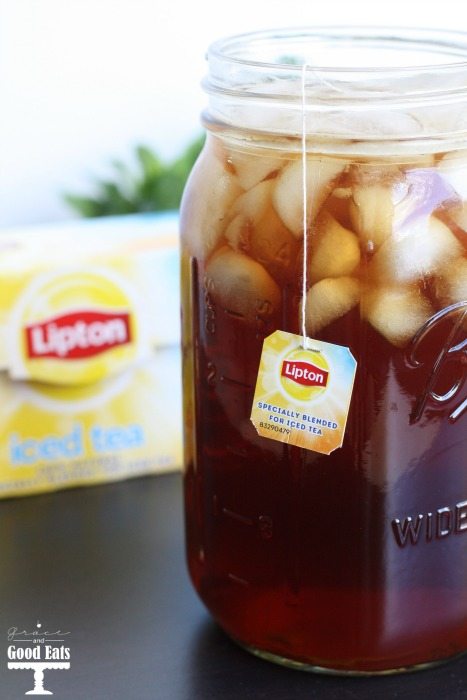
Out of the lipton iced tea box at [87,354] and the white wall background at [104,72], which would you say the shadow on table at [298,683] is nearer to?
the lipton iced tea box at [87,354]

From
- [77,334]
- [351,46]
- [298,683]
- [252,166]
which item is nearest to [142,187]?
[77,334]

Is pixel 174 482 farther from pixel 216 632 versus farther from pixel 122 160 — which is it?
pixel 122 160

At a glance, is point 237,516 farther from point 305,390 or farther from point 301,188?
point 301,188

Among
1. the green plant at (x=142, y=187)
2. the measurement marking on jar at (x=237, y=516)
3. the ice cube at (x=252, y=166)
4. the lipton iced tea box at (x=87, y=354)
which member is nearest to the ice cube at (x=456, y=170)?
the ice cube at (x=252, y=166)

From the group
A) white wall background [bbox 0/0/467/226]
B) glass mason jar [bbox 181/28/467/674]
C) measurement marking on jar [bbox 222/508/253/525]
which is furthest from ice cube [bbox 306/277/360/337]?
white wall background [bbox 0/0/467/226]

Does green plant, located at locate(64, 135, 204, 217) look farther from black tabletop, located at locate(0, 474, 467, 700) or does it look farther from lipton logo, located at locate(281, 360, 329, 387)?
lipton logo, located at locate(281, 360, 329, 387)

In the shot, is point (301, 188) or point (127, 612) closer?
point (301, 188)
